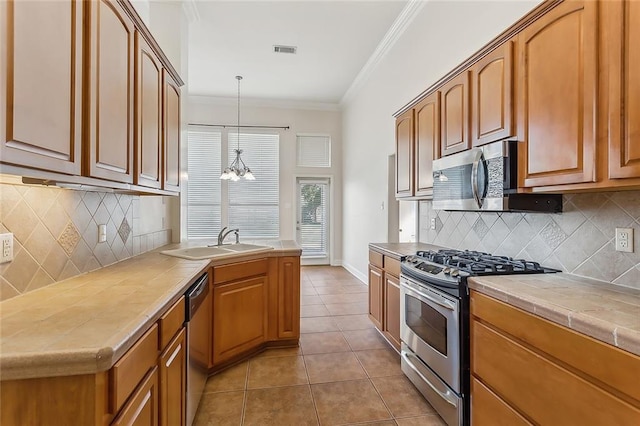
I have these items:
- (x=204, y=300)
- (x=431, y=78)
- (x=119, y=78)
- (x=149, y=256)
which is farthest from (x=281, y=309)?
(x=431, y=78)

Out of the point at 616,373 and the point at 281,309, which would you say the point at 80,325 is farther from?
the point at 281,309

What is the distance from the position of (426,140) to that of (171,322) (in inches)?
93.3

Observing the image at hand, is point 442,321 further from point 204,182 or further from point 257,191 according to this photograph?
point 204,182

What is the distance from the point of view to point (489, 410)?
1644mm

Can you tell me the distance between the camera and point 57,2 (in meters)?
1.11

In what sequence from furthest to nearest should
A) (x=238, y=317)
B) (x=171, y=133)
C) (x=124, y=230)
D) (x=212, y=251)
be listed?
(x=212, y=251)
(x=238, y=317)
(x=171, y=133)
(x=124, y=230)

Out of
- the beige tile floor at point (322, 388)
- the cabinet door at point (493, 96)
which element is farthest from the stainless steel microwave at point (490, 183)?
the beige tile floor at point (322, 388)

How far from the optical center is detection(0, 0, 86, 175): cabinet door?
2.97ft

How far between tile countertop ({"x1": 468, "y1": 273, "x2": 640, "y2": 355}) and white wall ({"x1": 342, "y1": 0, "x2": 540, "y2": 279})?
5.89 feet

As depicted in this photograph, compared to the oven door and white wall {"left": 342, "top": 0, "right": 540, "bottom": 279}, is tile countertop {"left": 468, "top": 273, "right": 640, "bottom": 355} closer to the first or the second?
the oven door

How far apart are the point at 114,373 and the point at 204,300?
4.22 feet

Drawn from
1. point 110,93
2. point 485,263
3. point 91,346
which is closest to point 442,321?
point 485,263

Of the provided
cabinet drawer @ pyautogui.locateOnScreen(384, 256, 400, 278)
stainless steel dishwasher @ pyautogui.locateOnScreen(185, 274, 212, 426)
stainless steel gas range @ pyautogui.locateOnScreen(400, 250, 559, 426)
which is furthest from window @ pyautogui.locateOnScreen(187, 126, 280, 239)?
stainless steel gas range @ pyautogui.locateOnScreen(400, 250, 559, 426)

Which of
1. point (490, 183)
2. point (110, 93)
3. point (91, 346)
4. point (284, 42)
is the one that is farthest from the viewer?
point (284, 42)
